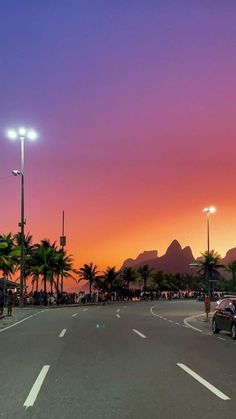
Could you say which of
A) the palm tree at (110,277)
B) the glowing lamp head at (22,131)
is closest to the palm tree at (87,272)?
the palm tree at (110,277)

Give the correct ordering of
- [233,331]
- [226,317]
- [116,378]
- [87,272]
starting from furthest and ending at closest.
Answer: [87,272] → [226,317] → [233,331] → [116,378]

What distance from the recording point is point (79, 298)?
70.0 meters

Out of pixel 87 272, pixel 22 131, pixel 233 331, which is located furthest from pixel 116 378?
pixel 87 272

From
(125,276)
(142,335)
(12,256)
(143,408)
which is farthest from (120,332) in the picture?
(125,276)

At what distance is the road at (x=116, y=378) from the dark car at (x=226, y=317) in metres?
2.31

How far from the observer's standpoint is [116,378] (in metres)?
10.7

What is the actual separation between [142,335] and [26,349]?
19.1ft

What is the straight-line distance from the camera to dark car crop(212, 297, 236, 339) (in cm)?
2116

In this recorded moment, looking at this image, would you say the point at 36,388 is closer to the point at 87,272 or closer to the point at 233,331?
the point at 233,331

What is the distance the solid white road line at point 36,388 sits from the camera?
8.55m

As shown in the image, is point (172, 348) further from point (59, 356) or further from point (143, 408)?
point (143, 408)

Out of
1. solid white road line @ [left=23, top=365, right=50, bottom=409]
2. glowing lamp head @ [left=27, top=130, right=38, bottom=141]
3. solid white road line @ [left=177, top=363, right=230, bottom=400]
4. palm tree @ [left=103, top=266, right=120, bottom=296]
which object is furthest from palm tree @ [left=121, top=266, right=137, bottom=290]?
solid white road line @ [left=23, top=365, right=50, bottom=409]

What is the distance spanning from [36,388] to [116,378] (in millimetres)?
1682

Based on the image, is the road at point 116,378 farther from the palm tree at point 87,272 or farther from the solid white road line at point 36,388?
the palm tree at point 87,272
